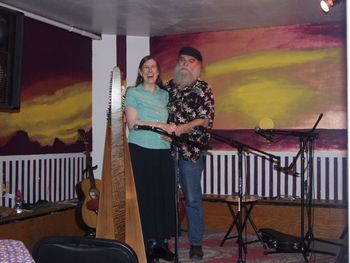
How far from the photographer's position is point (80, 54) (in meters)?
5.73

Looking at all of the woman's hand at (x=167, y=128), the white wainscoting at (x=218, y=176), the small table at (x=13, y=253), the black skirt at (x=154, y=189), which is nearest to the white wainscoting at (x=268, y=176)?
the white wainscoting at (x=218, y=176)

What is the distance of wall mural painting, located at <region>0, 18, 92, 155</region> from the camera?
16.1 ft

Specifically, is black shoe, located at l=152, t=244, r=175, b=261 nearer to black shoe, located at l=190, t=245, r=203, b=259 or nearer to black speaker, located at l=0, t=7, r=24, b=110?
black shoe, located at l=190, t=245, r=203, b=259

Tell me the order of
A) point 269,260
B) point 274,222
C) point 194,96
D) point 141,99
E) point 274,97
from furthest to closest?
point 274,97 → point 274,222 → point 269,260 → point 194,96 → point 141,99

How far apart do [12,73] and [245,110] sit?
2.78m

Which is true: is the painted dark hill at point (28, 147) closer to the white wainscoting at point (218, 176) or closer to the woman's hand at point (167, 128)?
the white wainscoting at point (218, 176)

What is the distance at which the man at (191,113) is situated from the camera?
3725mm

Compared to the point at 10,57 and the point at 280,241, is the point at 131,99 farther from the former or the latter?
the point at 280,241

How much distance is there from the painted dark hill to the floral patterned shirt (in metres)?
1.86

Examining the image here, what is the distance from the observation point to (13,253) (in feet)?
5.24

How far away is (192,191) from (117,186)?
1081mm

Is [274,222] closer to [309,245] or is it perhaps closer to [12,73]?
[309,245]

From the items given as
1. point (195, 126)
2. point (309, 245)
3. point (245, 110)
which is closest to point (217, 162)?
point (245, 110)

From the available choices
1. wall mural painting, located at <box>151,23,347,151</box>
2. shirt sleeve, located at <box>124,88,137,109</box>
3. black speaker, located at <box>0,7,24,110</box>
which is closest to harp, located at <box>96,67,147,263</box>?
shirt sleeve, located at <box>124,88,137,109</box>
